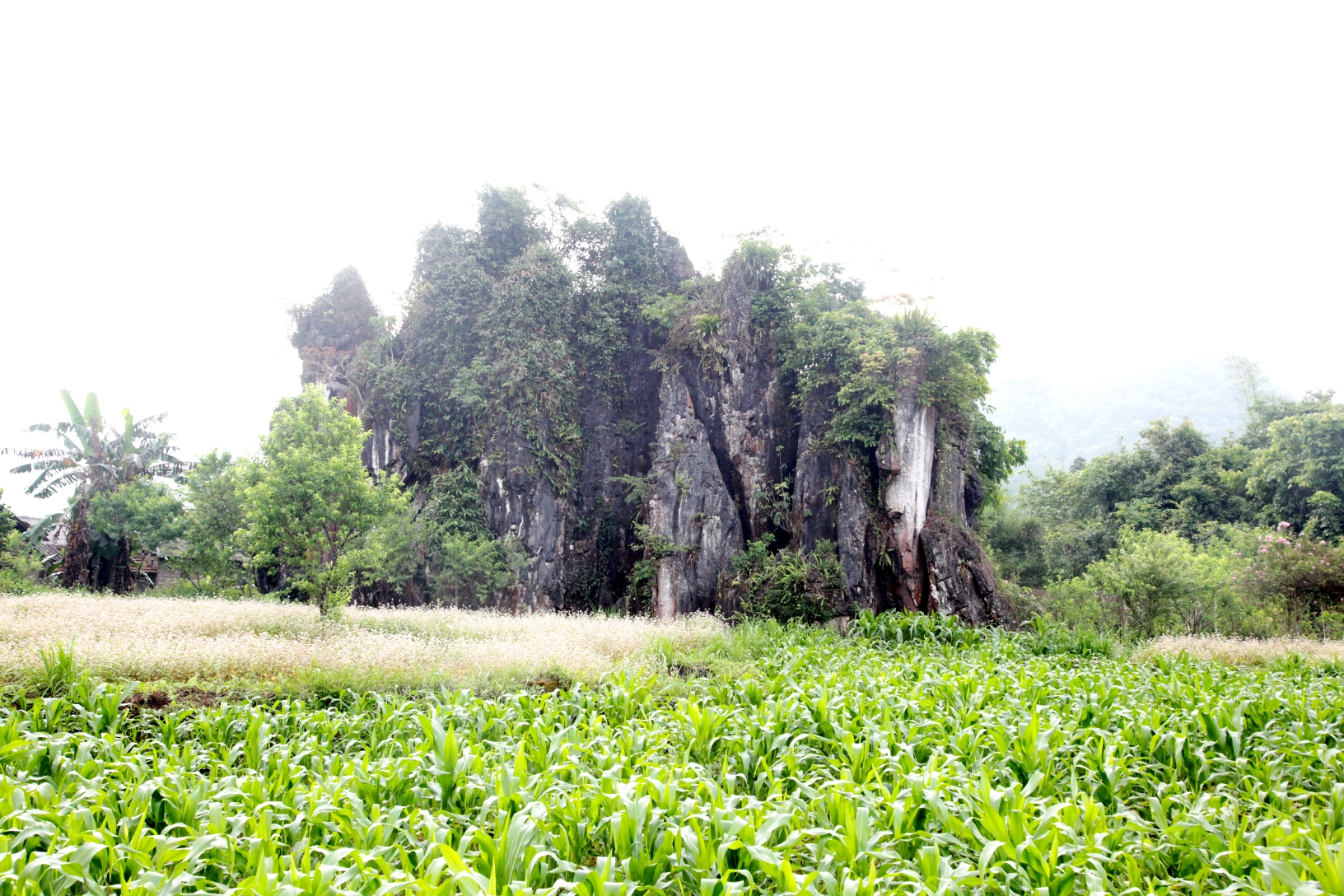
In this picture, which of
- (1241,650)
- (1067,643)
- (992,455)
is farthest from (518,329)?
(1241,650)

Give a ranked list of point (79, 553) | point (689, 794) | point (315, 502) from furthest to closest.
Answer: point (79, 553)
point (315, 502)
point (689, 794)

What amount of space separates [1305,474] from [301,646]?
28.4 meters

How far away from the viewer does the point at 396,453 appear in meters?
22.2

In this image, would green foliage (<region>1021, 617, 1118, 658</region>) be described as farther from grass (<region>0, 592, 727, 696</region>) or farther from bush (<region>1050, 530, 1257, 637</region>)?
grass (<region>0, 592, 727, 696</region>)

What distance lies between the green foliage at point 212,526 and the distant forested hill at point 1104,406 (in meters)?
59.2

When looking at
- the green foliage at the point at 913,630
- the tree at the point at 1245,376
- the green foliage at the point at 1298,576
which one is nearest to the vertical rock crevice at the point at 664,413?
the green foliage at the point at 913,630

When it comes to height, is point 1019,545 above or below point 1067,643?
above

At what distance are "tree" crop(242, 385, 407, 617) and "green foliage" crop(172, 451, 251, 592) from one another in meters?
10.6

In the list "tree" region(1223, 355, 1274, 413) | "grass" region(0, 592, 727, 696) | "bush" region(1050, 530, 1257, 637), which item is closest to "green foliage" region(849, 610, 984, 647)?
"bush" region(1050, 530, 1257, 637)

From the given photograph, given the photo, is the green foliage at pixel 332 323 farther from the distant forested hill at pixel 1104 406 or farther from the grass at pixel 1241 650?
the distant forested hill at pixel 1104 406

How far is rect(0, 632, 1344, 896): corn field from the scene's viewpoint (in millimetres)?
3498

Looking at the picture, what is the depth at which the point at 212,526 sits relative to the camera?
22.4 meters

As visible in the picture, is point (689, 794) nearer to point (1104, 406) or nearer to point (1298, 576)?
point (1298, 576)

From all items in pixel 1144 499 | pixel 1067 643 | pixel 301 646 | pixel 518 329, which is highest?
pixel 518 329
